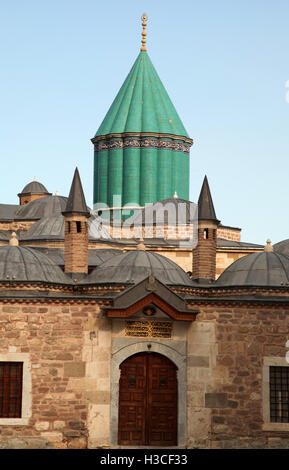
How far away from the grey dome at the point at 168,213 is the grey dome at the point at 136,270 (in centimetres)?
1123

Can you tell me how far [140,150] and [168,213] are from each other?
482 centimetres

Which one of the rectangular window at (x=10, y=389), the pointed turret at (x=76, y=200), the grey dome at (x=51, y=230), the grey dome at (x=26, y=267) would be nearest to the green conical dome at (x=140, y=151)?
the grey dome at (x=51, y=230)

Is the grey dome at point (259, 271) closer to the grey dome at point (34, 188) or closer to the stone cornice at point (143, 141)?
the stone cornice at point (143, 141)

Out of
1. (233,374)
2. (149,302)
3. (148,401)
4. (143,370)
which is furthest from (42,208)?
(233,374)

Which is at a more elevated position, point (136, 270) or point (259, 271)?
point (259, 271)

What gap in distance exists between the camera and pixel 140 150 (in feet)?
166

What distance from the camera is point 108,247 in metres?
42.2

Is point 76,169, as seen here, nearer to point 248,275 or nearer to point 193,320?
point 248,275

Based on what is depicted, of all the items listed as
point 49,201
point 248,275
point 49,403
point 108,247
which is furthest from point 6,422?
point 49,201

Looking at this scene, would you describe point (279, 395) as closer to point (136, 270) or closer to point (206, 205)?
point (136, 270)

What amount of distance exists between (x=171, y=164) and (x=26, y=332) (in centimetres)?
2460

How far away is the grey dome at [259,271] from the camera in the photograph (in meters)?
34.3
